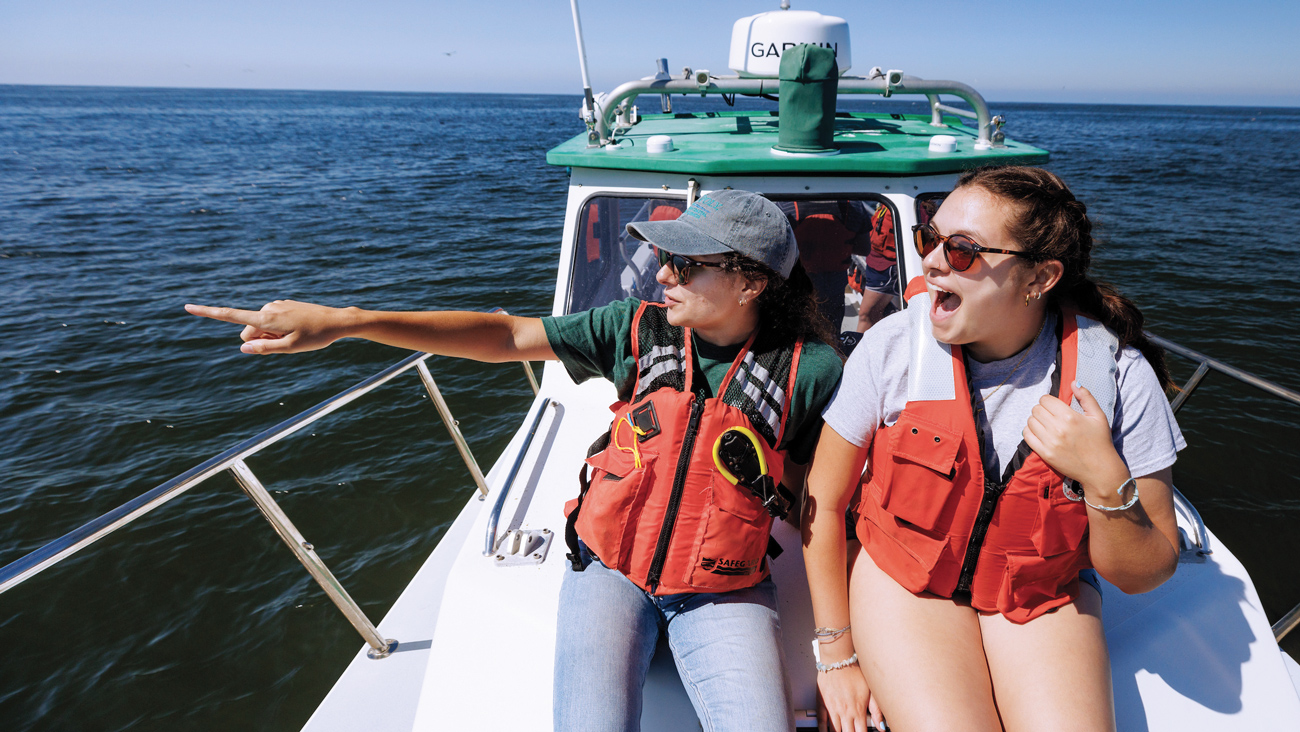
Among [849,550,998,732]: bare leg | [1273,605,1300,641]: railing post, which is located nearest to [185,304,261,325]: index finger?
[849,550,998,732]: bare leg

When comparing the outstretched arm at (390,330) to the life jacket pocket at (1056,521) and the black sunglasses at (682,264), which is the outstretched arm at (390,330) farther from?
the life jacket pocket at (1056,521)

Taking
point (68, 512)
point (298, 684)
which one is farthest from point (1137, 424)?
point (68, 512)

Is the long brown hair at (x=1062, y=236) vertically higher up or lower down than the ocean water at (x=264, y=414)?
higher up

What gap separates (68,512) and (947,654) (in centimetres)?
758

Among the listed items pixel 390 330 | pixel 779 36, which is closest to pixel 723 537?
pixel 390 330

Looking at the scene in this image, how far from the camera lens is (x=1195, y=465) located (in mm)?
6777

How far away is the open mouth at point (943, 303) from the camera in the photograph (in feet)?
5.05

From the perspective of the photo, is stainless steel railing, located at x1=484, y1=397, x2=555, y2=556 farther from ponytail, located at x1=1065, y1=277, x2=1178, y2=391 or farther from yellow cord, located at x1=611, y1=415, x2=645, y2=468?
ponytail, located at x1=1065, y1=277, x2=1178, y2=391

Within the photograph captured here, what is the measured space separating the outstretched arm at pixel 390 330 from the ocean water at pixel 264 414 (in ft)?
5.25

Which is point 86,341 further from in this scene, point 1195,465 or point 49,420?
point 1195,465

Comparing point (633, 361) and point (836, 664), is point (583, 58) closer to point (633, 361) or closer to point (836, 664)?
point (633, 361)

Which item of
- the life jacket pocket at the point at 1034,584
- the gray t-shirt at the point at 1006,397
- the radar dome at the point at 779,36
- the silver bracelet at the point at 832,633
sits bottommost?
the silver bracelet at the point at 832,633

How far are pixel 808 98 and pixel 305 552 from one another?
2.69 m

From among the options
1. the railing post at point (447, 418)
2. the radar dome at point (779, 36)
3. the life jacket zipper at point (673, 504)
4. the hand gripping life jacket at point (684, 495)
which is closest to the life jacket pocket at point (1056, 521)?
the hand gripping life jacket at point (684, 495)
